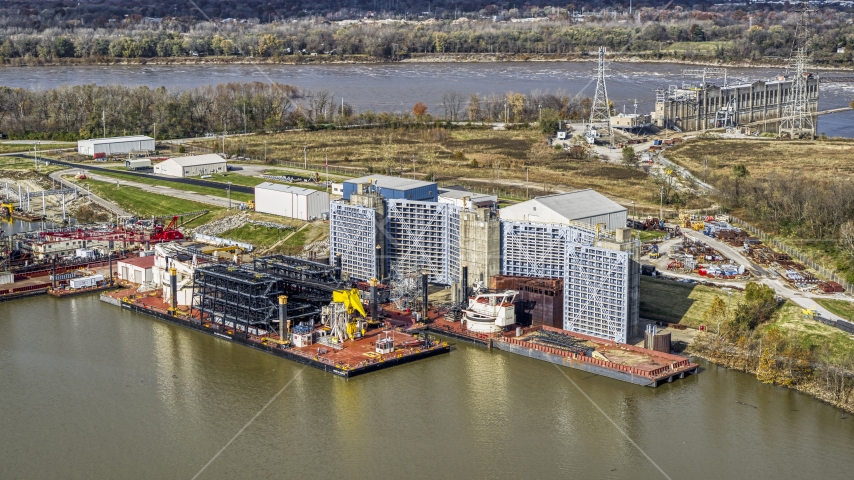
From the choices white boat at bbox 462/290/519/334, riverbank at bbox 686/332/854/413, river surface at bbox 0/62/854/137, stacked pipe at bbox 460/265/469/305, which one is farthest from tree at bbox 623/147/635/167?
riverbank at bbox 686/332/854/413

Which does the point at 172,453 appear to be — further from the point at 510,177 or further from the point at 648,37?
the point at 648,37

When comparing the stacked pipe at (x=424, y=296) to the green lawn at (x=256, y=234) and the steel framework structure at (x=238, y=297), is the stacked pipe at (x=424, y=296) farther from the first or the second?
the green lawn at (x=256, y=234)

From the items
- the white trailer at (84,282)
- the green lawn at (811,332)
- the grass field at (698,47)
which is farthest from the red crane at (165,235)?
the grass field at (698,47)

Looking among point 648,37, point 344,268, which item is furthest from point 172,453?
point 648,37

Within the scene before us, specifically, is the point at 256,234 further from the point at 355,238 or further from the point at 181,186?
the point at 181,186

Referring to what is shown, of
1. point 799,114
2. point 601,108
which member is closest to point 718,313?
point 601,108
